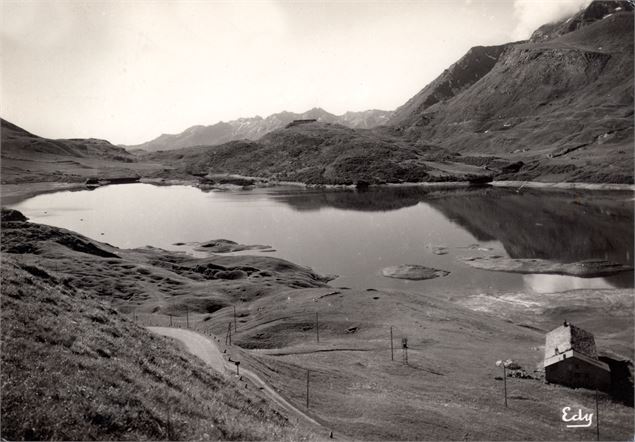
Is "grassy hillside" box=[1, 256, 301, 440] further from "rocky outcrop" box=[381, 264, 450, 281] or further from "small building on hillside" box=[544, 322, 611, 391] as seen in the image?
"rocky outcrop" box=[381, 264, 450, 281]

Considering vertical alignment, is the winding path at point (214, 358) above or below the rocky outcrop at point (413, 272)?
above

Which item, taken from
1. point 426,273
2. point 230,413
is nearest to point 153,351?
point 230,413

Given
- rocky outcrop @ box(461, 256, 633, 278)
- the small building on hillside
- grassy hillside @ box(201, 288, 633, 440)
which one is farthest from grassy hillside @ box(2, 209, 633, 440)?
rocky outcrop @ box(461, 256, 633, 278)

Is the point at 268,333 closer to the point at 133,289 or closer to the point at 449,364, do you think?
the point at 449,364

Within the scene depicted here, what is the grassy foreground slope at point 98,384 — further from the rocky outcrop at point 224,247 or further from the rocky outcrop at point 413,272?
the rocky outcrop at point 224,247

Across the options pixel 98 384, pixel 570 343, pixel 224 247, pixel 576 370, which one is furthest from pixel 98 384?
pixel 224 247

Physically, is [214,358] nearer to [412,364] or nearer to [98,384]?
[98,384]

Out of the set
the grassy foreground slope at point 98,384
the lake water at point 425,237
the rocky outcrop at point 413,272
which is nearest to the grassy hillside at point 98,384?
the grassy foreground slope at point 98,384
